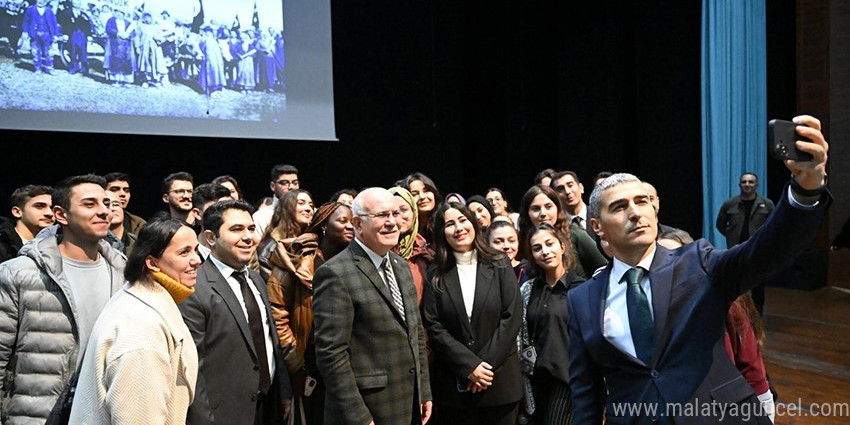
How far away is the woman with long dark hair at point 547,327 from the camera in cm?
290

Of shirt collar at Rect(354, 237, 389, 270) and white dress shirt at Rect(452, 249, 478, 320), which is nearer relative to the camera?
shirt collar at Rect(354, 237, 389, 270)

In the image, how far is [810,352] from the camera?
5.30m

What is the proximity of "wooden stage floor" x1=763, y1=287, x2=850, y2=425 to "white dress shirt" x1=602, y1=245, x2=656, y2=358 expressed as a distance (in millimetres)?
2779

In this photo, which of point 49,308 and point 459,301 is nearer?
point 49,308

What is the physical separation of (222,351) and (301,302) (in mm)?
561

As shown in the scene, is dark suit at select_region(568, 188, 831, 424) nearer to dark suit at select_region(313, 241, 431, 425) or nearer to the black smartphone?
the black smartphone

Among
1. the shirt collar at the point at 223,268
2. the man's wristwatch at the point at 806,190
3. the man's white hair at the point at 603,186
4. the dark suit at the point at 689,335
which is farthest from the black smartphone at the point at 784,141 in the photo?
the shirt collar at the point at 223,268

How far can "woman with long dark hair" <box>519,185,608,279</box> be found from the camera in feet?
11.6

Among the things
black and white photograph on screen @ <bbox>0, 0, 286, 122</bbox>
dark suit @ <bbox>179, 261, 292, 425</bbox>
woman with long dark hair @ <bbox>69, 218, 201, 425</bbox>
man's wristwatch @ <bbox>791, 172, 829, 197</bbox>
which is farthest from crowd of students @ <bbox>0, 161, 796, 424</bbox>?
black and white photograph on screen @ <bbox>0, 0, 286, 122</bbox>

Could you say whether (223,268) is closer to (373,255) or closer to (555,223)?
(373,255)

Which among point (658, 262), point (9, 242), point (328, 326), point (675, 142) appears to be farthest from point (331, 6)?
point (658, 262)

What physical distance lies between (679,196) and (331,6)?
17.0ft

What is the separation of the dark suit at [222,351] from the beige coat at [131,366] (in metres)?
0.53

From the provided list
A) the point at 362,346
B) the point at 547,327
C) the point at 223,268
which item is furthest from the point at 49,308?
the point at 547,327
